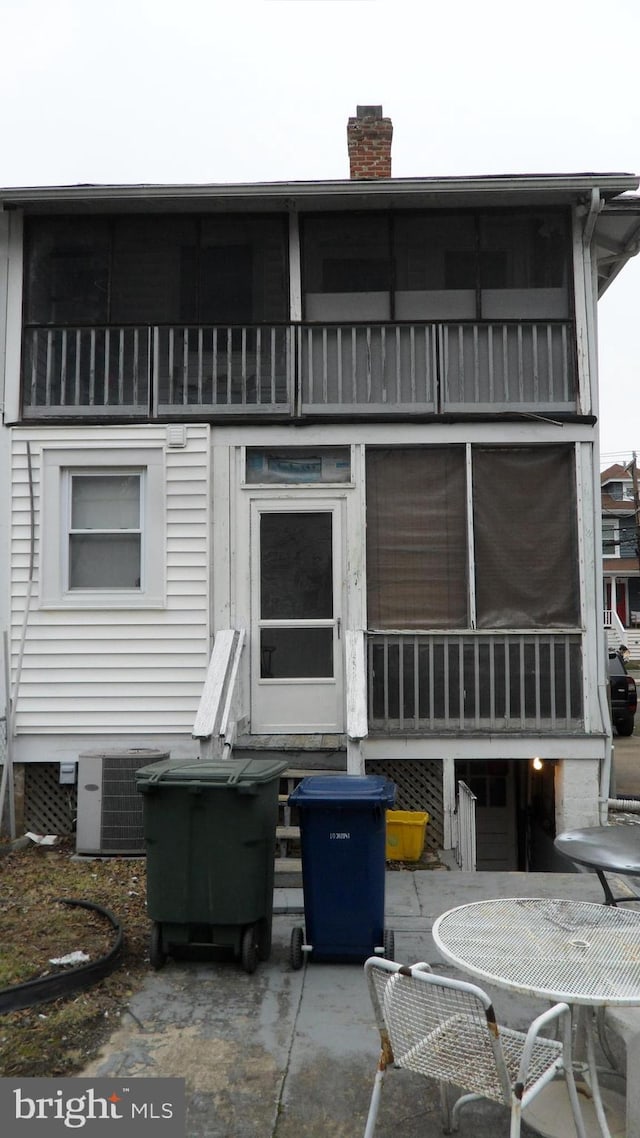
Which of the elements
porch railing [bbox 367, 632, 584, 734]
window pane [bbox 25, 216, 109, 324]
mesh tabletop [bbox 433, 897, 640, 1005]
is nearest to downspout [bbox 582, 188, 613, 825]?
porch railing [bbox 367, 632, 584, 734]

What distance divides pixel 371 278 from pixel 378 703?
4.30 m

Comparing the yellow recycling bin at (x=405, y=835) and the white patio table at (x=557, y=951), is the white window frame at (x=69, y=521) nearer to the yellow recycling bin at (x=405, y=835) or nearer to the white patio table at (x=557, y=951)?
the yellow recycling bin at (x=405, y=835)

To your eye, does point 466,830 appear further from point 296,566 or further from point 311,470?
point 311,470

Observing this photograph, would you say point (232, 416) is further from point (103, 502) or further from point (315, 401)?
point (103, 502)

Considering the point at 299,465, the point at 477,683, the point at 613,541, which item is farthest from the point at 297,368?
the point at 613,541

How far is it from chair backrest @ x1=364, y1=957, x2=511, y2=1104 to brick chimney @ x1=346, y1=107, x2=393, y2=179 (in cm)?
931

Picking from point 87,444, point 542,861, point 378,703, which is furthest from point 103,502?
point 542,861

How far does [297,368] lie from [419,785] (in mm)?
4222

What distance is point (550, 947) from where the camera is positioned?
3.48 m

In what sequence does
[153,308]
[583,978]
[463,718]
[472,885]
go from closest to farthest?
[583,978], [472,885], [463,718], [153,308]

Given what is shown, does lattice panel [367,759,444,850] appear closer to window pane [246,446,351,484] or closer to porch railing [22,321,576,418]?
window pane [246,446,351,484]

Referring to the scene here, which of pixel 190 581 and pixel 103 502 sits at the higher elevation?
pixel 103 502

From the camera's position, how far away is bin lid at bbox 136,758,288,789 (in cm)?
500

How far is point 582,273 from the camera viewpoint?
870 centimetres
